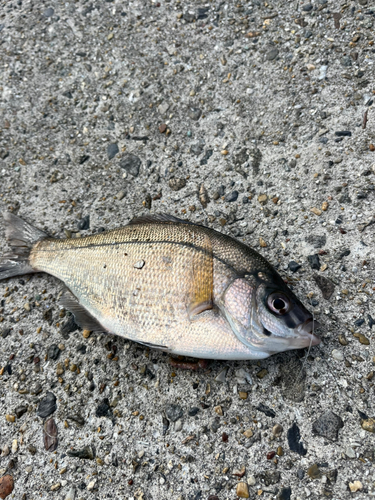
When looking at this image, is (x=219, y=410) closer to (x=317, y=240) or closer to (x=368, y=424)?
(x=368, y=424)

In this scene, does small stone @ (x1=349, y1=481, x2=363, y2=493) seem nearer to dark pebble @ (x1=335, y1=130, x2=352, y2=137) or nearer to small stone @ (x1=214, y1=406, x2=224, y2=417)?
small stone @ (x1=214, y1=406, x2=224, y2=417)

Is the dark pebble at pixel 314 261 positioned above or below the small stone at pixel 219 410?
above

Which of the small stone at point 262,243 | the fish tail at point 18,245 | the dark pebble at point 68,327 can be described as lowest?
the small stone at point 262,243

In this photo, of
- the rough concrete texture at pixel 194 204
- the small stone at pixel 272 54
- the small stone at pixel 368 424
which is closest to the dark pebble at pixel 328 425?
the rough concrete texture at pixel 194 204

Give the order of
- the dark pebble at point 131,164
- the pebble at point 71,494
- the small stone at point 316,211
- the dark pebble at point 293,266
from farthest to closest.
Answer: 1. the dark pebble at point 131,164
2. the small stone at point 316,211
3. the dark pebble at point 293,266
4. the pebble at point 71,494

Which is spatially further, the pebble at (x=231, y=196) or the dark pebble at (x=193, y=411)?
the pebble at (x=231, y=196)

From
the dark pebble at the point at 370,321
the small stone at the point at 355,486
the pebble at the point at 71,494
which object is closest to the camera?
the small stone at the point at 355,486

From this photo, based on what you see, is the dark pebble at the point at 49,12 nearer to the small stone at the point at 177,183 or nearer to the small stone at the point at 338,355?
the small stone at the point at 177,183

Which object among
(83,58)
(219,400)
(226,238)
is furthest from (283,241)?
(83,58)
